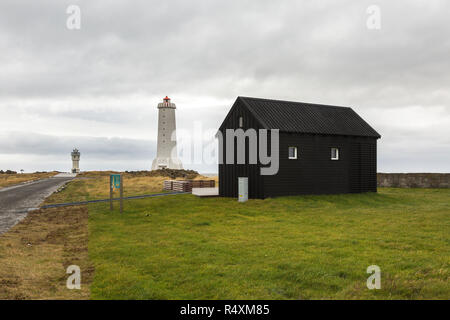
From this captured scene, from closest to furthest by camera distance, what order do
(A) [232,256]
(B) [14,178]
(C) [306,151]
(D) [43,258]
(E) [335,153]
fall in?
(A) [232,256] → (D) [43,258] → (C) [306,151] → (E) [335,153] → (B) [14,178]

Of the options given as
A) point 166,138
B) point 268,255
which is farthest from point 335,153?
point 166,138

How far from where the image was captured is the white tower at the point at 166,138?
2630 inches

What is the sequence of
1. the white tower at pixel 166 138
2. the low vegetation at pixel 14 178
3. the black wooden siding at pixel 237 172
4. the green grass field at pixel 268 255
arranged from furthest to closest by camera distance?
the white tower at pixel 166 138, the low vegetation at pixel 14 178, the black wooden siding at pixel 237 172, the green grass field at pixel 268 255

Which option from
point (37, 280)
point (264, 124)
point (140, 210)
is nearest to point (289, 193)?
point (264, 124)

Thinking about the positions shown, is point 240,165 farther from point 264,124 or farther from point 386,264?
point 386,264

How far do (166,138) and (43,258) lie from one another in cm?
5700

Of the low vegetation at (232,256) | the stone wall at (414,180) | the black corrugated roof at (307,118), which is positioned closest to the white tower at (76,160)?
the stone wall at (414,180)

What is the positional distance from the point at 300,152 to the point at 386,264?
57.7ft

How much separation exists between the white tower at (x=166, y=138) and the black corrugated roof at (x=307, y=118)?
4073 centimetres

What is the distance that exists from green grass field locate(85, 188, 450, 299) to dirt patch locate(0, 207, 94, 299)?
0.46 meters

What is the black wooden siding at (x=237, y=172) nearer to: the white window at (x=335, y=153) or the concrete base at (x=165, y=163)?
the white window at (x=335, y=153)

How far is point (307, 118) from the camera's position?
28.0 m

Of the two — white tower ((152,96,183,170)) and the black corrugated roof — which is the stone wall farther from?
white tower ((152,96,183,170))

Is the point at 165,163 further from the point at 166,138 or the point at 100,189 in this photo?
the point at 100,189
